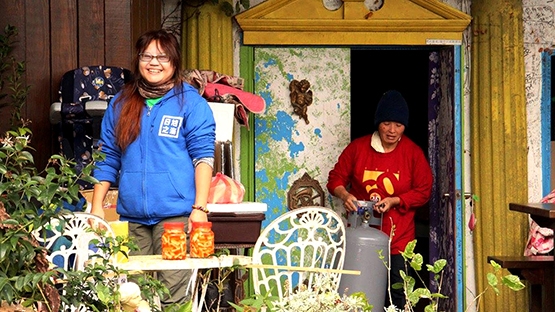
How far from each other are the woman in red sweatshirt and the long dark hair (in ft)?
8.15

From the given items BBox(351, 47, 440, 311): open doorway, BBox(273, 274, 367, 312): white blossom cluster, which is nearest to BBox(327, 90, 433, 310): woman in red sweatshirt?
BBox(351, 47, 440, 311): open doorway

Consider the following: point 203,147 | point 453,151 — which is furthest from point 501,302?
point 203,147

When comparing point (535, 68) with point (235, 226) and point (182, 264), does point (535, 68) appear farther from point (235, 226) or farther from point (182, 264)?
point (182, 264)

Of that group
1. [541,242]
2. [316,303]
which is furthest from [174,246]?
[541,242]

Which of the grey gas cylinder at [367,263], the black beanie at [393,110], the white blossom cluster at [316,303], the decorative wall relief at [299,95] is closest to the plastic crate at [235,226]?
the grey gas cylinder at [367,263]

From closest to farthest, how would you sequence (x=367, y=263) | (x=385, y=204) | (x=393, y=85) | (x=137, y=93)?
(x=137, y=93) → (x=367, y=263) → (x=385, y=204) → (x=393, y=85)

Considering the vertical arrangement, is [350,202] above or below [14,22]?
below

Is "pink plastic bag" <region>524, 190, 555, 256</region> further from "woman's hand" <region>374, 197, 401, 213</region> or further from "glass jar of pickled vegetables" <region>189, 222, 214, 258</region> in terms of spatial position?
"glass jar of pickled vegetables" <region>189, 222, 214, 258</region>

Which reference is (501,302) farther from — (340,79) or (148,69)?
(148,69)

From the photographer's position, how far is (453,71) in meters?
7.14

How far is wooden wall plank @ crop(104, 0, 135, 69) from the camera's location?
568 cm

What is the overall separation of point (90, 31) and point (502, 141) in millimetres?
3044

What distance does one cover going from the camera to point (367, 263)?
254 inches

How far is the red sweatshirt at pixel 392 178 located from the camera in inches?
265
